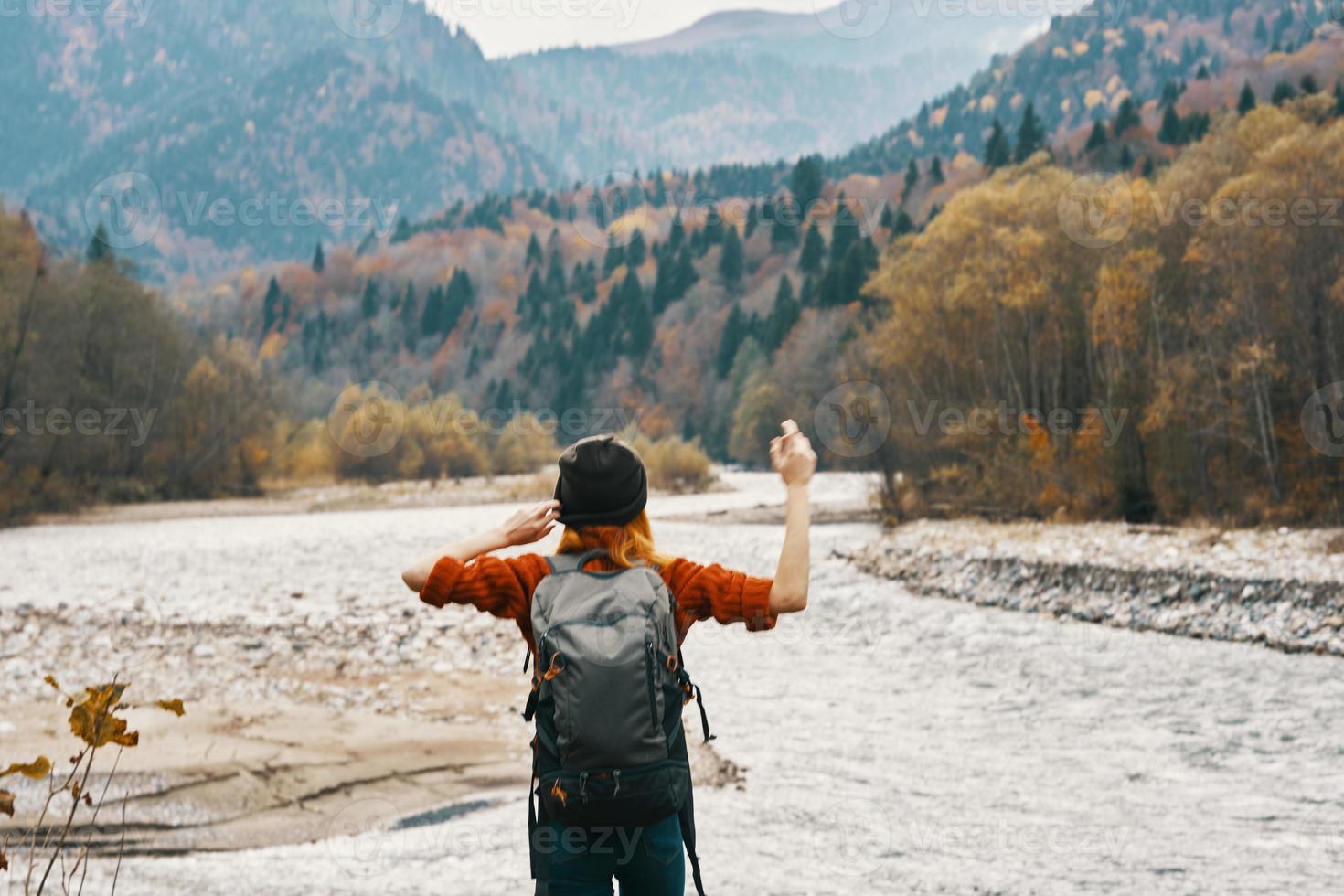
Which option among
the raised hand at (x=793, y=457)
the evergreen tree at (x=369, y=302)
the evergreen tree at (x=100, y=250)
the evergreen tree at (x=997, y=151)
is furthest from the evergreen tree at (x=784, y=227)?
the raised hand at (x=793, y=457)

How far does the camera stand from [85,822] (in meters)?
7.66

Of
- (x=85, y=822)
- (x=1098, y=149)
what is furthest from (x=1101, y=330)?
(x=1098, y=149)

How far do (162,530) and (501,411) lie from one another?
75.3m

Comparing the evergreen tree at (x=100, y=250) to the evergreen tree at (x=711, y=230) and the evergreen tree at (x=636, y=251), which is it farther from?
the evergreen tree at (x=636, y=251)

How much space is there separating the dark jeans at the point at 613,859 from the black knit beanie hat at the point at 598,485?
2.45 feet

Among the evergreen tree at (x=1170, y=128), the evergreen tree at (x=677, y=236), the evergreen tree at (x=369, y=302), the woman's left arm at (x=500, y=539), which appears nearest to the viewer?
the woman's left arm at (x=500, y=539)

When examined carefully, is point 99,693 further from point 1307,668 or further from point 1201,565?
point 1201,565

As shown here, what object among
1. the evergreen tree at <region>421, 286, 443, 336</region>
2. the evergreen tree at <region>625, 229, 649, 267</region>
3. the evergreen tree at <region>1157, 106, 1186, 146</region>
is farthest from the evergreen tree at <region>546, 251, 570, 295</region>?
the evergreen tree at <region>1157, 106, 1186, 146</region>

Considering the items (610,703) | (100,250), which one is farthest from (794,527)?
(100,250)

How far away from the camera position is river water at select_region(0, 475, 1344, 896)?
24.3 ft

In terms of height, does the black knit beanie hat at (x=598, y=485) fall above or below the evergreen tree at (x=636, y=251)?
below

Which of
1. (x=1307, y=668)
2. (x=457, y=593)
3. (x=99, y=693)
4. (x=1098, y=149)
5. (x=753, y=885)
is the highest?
(x=1098, y=149)

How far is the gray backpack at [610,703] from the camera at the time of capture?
9.16ft

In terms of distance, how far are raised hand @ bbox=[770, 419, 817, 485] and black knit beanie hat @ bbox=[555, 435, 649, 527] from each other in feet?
1.24
